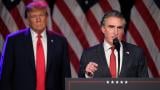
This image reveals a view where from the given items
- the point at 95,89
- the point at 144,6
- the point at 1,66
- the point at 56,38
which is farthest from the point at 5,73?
the point at 144,6

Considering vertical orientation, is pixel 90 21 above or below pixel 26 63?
above

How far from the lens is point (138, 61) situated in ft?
9.09

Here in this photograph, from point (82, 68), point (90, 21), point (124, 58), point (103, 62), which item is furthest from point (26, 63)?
point (90, 21)

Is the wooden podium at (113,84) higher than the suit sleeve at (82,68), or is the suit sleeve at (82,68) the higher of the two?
the suit sleeve at (82,68)

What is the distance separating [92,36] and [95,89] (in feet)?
8.10

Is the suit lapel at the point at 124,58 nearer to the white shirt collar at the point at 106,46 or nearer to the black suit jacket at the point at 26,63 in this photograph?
the white shirt collar at the point at 106,46

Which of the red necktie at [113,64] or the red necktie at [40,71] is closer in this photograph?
the red necktie at [113,64]

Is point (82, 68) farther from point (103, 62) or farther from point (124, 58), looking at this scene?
point (124, 58)

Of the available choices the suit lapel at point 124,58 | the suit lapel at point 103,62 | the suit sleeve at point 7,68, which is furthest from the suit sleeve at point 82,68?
the suit sleeve at point 7,68

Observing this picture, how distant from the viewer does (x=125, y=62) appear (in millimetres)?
2697

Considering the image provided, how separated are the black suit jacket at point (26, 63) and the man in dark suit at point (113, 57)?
1.26 ft

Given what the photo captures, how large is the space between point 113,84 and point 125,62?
78 centimetres

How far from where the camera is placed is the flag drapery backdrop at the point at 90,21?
4320 millimetres

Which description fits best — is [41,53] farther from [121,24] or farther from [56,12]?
[56,12]
